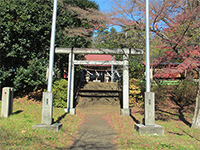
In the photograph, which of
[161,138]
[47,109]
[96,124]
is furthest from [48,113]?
[161,138]

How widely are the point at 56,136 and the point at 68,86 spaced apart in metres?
4.45

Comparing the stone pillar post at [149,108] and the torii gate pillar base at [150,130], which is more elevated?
the stone pillar post at [149,108]

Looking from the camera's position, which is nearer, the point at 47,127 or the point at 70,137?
the point at 70,137

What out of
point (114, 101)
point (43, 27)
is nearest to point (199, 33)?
point (114, 101)

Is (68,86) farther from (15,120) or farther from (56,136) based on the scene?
(56,136)

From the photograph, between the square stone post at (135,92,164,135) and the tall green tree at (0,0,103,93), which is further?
the tall green tree at (0,0,103,93)

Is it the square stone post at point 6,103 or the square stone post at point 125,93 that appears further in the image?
the square stone post at point 125,93

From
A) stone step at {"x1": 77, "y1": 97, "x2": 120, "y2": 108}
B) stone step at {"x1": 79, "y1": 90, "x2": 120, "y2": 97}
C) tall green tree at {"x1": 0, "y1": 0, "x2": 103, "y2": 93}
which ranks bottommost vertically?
stone step at {"x1": 77, "y1": 97, "x2": 120, "y2": 108}

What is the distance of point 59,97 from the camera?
1081cm

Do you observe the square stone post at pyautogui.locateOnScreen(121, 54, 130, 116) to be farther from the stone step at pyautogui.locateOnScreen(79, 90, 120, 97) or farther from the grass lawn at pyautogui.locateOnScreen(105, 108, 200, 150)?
the stone step at pyautogui.locateOnScreen(79, 90, 120, 97)

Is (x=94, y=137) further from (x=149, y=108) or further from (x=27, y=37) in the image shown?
(x=27, y=37)

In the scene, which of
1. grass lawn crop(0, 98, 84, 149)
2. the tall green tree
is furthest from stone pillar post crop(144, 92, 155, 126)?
the tall green tree

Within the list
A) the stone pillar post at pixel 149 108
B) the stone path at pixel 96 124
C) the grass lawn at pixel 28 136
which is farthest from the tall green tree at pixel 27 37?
the stone pillar post at pixel 149 108

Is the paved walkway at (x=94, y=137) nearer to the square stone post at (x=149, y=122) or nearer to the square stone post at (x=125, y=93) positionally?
the square stone post at (x=149, y=122)
